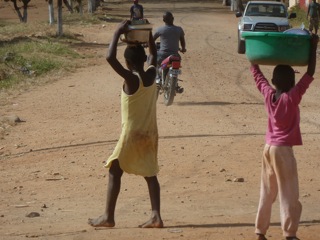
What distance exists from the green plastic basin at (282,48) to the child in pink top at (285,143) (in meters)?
0.07

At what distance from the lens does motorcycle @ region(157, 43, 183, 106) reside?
15.7 m

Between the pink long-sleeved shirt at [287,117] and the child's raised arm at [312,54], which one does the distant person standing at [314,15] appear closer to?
the child's raised arm at [312,54]

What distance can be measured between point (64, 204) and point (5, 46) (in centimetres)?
1695

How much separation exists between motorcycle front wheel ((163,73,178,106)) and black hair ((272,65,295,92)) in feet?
29.4

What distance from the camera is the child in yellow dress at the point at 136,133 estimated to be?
7.40 metres

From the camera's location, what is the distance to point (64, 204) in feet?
30.2

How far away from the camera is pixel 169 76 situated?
51.9ft

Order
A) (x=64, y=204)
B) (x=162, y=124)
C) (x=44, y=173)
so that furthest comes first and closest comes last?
(x=162, y=124)
(x=44, y=173)
(x=64, y=204)

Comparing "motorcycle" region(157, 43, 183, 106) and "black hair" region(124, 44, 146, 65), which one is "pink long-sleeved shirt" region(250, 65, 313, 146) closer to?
"black hair" region(124, 44, 146, 65)

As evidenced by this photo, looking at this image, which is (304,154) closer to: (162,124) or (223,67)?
(162,124)

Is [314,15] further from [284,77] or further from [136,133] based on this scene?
[284,77]

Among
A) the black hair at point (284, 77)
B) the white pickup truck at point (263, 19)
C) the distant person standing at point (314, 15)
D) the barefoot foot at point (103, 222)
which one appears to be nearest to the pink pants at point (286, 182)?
the black hair at point (284, 77)

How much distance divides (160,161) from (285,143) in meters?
4.86

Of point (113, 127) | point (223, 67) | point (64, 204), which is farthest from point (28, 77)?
point (64, 204)
